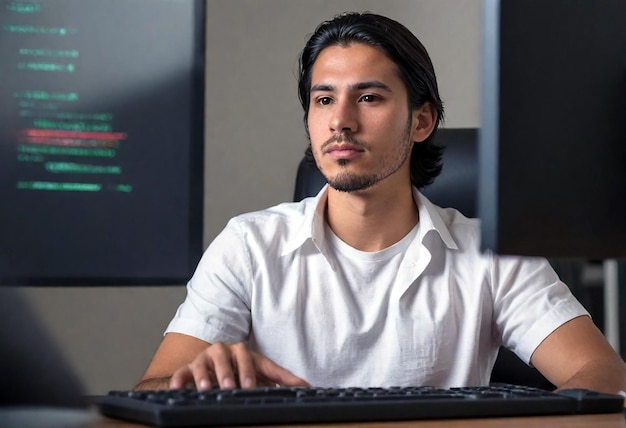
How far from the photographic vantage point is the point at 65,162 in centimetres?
38

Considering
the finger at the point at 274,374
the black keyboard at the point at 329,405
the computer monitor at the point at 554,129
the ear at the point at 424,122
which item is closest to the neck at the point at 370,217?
the ear at the point at 424,122

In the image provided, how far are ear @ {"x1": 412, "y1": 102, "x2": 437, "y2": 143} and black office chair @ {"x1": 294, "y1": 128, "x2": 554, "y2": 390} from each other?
0.08 meters

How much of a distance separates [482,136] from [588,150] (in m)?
0.11

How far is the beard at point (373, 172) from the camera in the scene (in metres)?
1.66

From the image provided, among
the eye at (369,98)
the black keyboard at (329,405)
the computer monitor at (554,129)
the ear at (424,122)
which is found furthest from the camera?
the ear at (424,122)

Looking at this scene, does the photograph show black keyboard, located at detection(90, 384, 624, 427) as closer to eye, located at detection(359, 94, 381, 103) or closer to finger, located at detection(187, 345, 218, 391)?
finger, located at detection(187, 345, 218, 391)

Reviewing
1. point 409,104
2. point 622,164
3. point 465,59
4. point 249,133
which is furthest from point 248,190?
point 622,164

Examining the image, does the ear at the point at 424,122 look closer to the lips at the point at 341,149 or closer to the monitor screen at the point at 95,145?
the lips at the point at 341,149

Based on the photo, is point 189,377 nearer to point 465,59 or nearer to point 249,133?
point 249,133

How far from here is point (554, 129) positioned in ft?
2.34

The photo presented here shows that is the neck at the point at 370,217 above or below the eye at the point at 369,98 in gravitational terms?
→ below

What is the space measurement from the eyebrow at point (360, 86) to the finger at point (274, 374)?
0.78m

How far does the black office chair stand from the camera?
1.78 metres

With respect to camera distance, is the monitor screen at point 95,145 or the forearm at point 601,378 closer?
the monitor screen at point 95,145
